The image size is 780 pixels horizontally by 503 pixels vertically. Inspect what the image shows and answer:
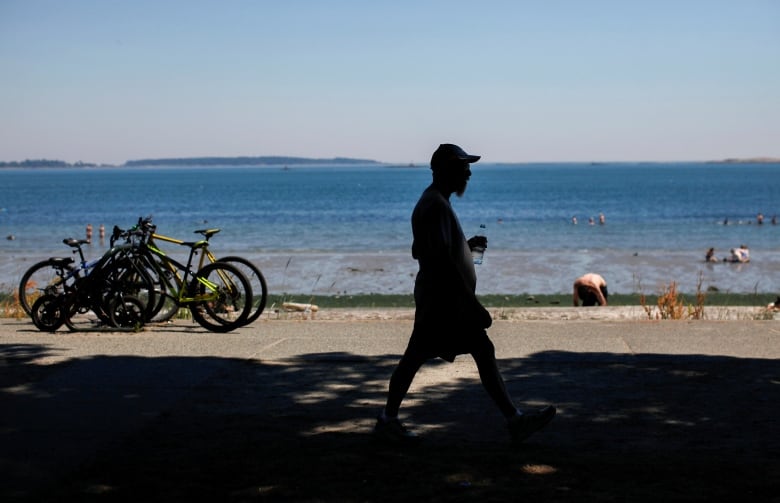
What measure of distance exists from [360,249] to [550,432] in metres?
33.4

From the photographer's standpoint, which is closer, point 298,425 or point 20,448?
point 20,448

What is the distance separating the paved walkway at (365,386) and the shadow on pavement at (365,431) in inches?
0.9

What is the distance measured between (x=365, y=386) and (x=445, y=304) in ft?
7.06

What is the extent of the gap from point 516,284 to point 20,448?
768 inches

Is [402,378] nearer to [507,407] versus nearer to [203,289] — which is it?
[507,407]

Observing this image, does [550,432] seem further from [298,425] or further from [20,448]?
Answer: [20,448]

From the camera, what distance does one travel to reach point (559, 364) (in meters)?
8.63

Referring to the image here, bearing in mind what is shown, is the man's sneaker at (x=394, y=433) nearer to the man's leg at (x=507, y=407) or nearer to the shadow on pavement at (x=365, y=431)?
the shadow on pavement at (x=365, y=431)

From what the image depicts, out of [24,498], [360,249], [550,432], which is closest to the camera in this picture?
[24,498]

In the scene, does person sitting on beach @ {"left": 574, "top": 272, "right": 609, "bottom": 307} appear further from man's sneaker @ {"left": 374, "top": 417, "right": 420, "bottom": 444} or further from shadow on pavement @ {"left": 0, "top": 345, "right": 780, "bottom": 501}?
man's sneaker @ {"left": 374, "top": 417, "right": 420, "bottom": 444}

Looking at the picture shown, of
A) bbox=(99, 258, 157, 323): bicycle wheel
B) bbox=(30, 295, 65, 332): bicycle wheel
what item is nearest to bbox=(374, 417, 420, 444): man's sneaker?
bbox=(99, 258, 157, 323): bicycle wheel

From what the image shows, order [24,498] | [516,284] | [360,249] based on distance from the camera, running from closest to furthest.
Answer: [24,498], [516,284], [360,249]

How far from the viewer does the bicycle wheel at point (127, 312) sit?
35.2ft

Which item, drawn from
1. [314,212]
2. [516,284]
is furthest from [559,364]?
[314,212]
